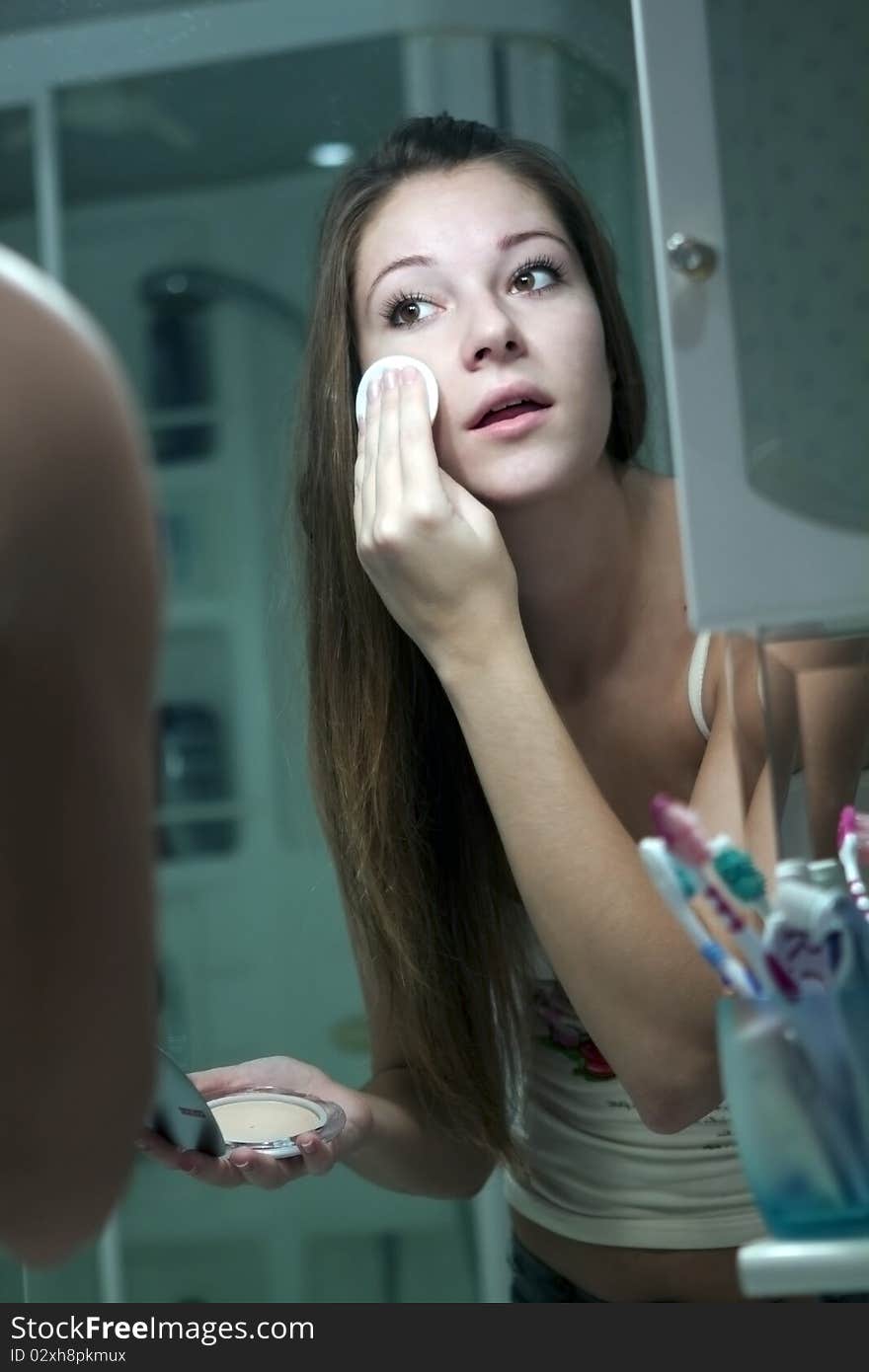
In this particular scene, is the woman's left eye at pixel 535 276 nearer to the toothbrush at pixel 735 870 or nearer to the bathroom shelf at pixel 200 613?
the toothbrush at pixel 735 870

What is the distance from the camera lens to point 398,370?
0.85 m

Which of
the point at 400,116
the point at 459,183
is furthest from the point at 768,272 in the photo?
the point at 400,116

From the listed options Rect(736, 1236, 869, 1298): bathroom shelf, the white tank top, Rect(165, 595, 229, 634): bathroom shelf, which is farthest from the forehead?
Rect(165, 595, 229, 634): bathroom shelf

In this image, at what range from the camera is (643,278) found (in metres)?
1.10

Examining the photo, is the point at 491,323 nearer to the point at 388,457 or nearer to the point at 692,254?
the point at 388,457

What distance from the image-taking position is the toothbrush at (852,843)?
56cm

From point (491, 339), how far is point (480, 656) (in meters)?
0.19

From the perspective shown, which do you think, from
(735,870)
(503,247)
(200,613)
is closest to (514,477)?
(503,247)

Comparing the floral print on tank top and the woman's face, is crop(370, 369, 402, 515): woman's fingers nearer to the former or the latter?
the woman's face

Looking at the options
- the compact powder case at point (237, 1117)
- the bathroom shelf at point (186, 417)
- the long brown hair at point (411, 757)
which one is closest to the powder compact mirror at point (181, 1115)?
the compact powder case at point (237, 1117)

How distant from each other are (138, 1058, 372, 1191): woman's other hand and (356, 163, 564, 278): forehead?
1.58 feet

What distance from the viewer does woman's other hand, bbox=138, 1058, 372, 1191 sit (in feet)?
2.45

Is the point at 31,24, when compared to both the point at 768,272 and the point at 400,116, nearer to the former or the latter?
the point at 400,116

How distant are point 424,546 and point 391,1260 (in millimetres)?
1316
